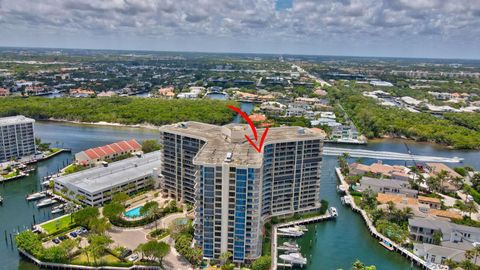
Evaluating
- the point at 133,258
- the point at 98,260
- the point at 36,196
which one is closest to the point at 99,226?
the point at 98,260

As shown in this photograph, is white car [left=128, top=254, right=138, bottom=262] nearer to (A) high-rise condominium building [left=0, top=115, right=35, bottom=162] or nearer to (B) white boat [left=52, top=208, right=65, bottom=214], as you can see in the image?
(B) white boat [left=52, top=208, right=65, bottom=214]

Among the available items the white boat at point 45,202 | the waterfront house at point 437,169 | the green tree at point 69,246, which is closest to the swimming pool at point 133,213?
the green tree at point 69,246

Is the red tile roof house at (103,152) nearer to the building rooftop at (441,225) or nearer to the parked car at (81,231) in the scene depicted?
the parked car at (81,231)

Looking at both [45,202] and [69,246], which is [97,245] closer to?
[69,246]

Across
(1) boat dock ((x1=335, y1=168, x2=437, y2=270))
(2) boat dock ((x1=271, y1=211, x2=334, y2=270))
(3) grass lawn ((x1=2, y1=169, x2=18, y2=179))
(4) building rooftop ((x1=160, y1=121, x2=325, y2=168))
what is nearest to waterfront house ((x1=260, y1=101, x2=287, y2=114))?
(1) boat dock ((x1=335, y1=168, x2=437, y2=270))

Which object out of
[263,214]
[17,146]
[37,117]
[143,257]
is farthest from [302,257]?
[37,117]
